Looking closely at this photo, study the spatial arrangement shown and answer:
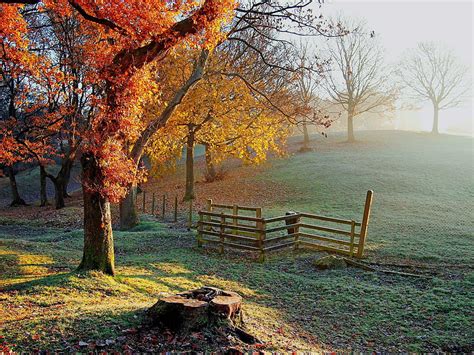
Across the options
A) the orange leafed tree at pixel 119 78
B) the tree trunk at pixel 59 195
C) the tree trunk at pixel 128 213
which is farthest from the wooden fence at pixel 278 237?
the tree trunk at pixel 59 195

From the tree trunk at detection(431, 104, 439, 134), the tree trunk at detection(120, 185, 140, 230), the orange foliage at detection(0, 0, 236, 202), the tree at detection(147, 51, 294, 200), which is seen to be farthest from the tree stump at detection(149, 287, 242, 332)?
the tree trunk at detection(431, 104, 439, 134)

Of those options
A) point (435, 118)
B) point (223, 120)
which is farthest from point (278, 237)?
point (435, 118)

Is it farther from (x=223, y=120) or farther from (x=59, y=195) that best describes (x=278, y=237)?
(x=59, y=195)

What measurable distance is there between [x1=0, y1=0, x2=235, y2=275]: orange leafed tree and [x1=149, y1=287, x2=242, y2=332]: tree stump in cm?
381

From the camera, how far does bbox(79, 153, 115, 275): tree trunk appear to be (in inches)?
367

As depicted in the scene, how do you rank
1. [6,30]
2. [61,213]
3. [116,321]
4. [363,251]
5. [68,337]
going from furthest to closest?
1. [61,213]
2. [363,251]
3. [6,30]
4. [116,321]
5. [68,337]

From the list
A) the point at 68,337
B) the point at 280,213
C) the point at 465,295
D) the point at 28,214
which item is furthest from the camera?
the point at 28,214

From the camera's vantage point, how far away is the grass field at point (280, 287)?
646 centimetres

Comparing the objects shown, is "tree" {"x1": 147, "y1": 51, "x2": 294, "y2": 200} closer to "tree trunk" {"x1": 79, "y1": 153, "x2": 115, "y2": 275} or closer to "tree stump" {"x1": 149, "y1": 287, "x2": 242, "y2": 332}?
"tree trunk" {"x1": 79, "y1": 153, "x2": 115, "y2": 275}

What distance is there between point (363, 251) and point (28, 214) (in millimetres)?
22387

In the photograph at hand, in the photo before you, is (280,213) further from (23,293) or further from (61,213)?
(23,293)

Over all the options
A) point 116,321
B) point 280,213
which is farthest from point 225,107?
point 116,321

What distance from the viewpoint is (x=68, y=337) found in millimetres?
5559

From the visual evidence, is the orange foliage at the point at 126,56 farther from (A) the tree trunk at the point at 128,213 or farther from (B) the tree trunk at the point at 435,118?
(B) the tree trunk at the point at 435,118
